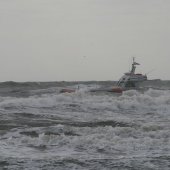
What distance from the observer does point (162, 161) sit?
9.97 metres

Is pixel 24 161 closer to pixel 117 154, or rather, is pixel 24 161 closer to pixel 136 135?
pixel 117 154

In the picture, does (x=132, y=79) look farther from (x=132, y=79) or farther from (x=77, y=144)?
(x=77, y=144)

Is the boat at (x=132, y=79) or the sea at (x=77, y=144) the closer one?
the sea at (x=77, y=144)

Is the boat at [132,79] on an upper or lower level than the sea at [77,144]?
upper

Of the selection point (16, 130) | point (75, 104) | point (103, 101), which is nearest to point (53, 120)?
point (16, 130)

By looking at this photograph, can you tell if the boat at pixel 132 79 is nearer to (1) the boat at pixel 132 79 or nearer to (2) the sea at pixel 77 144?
(1) the boat at pixel 132 79

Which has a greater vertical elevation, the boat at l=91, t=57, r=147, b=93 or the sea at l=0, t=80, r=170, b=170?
the boat at l=91, t=57, r=147, b=93

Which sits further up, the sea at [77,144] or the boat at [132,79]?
the boat at [132,79]

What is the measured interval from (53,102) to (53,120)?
8.48 m

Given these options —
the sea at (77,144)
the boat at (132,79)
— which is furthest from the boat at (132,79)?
the sea at (77,144)

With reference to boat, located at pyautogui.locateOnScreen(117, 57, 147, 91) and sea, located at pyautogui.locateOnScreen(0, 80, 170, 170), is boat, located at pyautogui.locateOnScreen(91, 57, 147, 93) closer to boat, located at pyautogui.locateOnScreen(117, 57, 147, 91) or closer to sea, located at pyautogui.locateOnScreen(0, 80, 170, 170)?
boat, located at pyautogui.locateOnScreen(117, 57, 147, 91)

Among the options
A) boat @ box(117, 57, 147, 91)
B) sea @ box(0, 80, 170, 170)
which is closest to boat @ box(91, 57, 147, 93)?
boat @ box(117, 57, 147, 91)

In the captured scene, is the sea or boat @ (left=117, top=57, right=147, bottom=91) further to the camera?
boat @ (left=117, top=57, right=147, bottom=91)

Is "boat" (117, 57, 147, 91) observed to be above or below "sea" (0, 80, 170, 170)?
above
